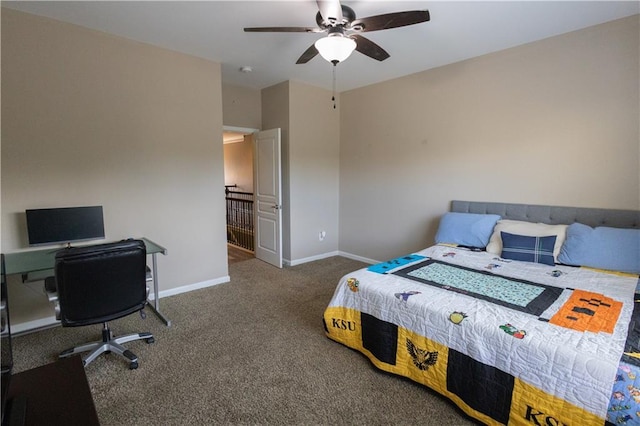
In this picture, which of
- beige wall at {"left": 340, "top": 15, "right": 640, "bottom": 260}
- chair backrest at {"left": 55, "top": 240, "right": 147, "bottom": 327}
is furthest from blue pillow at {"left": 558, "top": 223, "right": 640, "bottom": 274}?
chair backrest at {"left": 55, "top": 240, "right": 147, "bottom": 327}

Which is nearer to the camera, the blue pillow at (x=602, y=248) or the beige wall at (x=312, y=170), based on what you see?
the blue pillow at (x=602, y=248)

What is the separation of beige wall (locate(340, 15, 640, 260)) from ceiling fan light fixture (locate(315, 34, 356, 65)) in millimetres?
2159

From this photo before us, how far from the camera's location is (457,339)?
77.4 inches

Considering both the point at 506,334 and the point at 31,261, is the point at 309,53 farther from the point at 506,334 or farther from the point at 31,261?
the point at 31,261

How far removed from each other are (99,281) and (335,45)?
7.44ft

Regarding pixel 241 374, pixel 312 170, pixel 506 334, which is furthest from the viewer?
pixel 312 170

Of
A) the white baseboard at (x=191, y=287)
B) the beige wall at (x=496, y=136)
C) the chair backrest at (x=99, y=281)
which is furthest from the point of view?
the white baseboard at (x=191, y=287)

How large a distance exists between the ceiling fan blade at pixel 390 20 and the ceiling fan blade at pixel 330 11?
0.54ft

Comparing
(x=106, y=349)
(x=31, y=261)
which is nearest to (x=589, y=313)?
(x=106, y=349)

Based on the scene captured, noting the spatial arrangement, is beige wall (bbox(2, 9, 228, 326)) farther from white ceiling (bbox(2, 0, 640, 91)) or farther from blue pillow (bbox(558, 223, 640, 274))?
blue pillow (bbox(558, 223, 640, 274))

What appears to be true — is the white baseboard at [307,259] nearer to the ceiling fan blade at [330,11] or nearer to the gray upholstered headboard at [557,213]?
the gray upholstered headboard at [557,213]

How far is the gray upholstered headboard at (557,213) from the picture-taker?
9.43 feet

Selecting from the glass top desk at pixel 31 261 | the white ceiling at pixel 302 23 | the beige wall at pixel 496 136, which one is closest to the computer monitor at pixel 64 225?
the glass top desk at pixel 31 261

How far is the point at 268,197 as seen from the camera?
16.2ft
